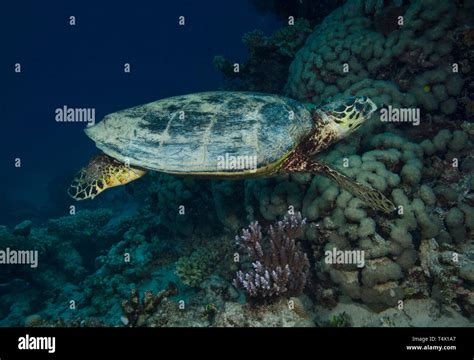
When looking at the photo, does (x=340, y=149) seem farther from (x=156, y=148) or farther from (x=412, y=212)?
(x=156, y=148)

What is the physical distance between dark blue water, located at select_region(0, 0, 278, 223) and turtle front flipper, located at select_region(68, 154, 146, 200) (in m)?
63.0

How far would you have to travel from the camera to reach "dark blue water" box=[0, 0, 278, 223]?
76375 mm

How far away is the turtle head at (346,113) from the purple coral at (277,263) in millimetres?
1871

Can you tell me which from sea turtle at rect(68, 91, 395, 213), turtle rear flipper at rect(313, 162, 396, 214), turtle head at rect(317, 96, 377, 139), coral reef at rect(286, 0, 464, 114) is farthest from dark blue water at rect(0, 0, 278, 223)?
turtle rear flipper at rect(313, 162, 396, 214)

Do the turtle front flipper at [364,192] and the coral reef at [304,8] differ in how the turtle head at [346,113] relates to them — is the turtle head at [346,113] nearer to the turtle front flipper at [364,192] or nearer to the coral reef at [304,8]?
the turtle front flipper at [364,192]

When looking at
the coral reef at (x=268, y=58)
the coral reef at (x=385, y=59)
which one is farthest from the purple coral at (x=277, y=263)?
the coral reef at (x=268, y=58)

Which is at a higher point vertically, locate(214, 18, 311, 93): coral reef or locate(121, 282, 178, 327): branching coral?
locate(214, 18, 311, 93): coral reef

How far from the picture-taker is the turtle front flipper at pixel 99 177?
5.37 meters

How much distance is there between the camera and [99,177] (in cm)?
541

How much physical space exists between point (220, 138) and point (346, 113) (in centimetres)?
239

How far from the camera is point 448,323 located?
14.5 ft

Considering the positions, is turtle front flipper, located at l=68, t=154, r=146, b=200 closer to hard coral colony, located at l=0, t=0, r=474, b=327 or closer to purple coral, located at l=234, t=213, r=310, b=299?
hard coral colony, located at l=0, t=0, r=474, b=327

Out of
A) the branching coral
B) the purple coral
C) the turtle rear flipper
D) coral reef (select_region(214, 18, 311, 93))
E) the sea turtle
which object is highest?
coral reef (select_region(214, 18, 311, 93))

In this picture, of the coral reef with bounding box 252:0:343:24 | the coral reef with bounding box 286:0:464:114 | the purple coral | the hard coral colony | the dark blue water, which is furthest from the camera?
the dark blue water
